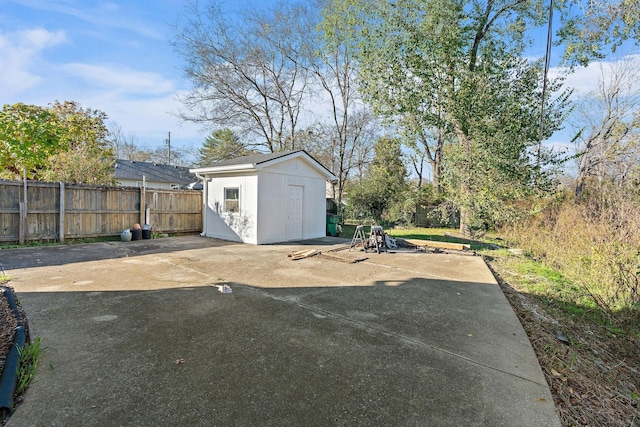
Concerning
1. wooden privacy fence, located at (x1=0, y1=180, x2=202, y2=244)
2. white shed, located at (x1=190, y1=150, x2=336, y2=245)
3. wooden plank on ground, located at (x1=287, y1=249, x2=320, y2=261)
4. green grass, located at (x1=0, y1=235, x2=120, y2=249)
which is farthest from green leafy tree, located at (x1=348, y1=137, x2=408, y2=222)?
green grass, located at (x1=0, y1=235, x2=120, y2=249)

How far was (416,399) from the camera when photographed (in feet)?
7.45

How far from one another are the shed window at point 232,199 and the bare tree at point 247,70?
8989mm

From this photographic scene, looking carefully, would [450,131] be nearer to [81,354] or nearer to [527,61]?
[527,61]

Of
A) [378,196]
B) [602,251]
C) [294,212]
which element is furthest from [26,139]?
[602,251]

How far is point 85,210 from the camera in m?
9.96

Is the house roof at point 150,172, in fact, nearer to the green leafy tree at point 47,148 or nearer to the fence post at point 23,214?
the green leafy tree at point 47,148

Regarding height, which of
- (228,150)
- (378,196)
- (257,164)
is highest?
(228,150)

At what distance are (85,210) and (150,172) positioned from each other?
54.5 feet

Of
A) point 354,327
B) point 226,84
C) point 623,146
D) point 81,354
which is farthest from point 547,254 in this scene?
point 226,84

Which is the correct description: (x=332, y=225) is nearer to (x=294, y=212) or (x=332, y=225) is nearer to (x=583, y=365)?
(x=294, y=212)

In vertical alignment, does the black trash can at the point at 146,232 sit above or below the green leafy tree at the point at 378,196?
below

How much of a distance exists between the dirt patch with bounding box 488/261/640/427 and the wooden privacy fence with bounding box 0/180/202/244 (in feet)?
36.4

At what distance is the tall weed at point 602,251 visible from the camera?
14.9 feet

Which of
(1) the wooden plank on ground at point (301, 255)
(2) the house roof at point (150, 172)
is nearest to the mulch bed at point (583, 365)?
(1) the wooden plank on ground at point (301, 255)
